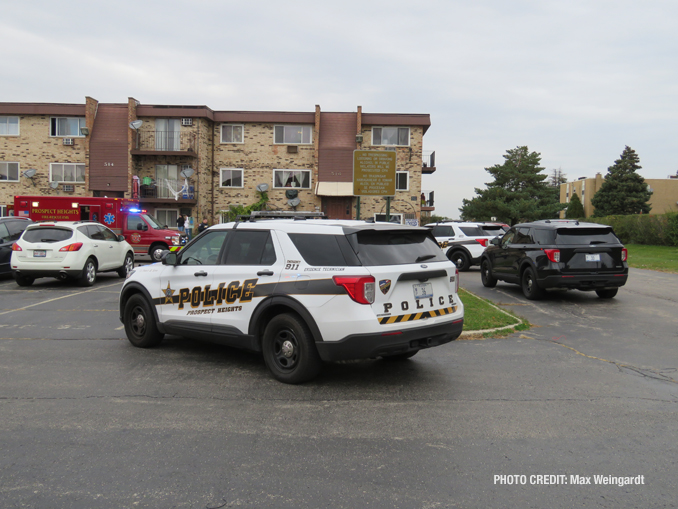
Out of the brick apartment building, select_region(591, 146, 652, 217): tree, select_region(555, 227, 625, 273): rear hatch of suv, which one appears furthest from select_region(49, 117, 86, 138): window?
select_region(591, 146, 652, 217): tree

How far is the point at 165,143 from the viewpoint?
1395 inches

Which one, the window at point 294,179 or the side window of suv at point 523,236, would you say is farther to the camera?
the window at point 294,179

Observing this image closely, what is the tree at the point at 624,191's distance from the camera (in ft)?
Result: 188

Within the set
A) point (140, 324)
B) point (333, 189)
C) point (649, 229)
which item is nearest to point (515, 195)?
point (649, 229)

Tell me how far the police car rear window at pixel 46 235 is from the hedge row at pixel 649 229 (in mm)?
29526

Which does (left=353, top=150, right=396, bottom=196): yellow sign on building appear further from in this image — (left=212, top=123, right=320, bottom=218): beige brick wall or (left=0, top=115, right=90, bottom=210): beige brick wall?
(left=0, top=115, right=90, bottom=210): beige brick wall

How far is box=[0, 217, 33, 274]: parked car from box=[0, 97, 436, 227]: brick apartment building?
60.5 feet

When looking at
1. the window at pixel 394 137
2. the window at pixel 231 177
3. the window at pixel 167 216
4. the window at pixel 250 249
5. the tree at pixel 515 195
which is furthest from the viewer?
the tree at pixel 515 195

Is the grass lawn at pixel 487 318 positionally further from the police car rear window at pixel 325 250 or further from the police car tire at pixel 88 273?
the police car tire at pixel 88 273

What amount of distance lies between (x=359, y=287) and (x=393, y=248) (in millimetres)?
706

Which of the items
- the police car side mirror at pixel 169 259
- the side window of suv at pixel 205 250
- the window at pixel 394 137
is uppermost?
the window at pixel 394 137

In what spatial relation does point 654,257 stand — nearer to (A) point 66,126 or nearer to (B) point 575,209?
(A) point 66,126

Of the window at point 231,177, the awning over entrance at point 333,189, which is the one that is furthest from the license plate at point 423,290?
the window at point 231,177

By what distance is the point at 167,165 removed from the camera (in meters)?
35.7
